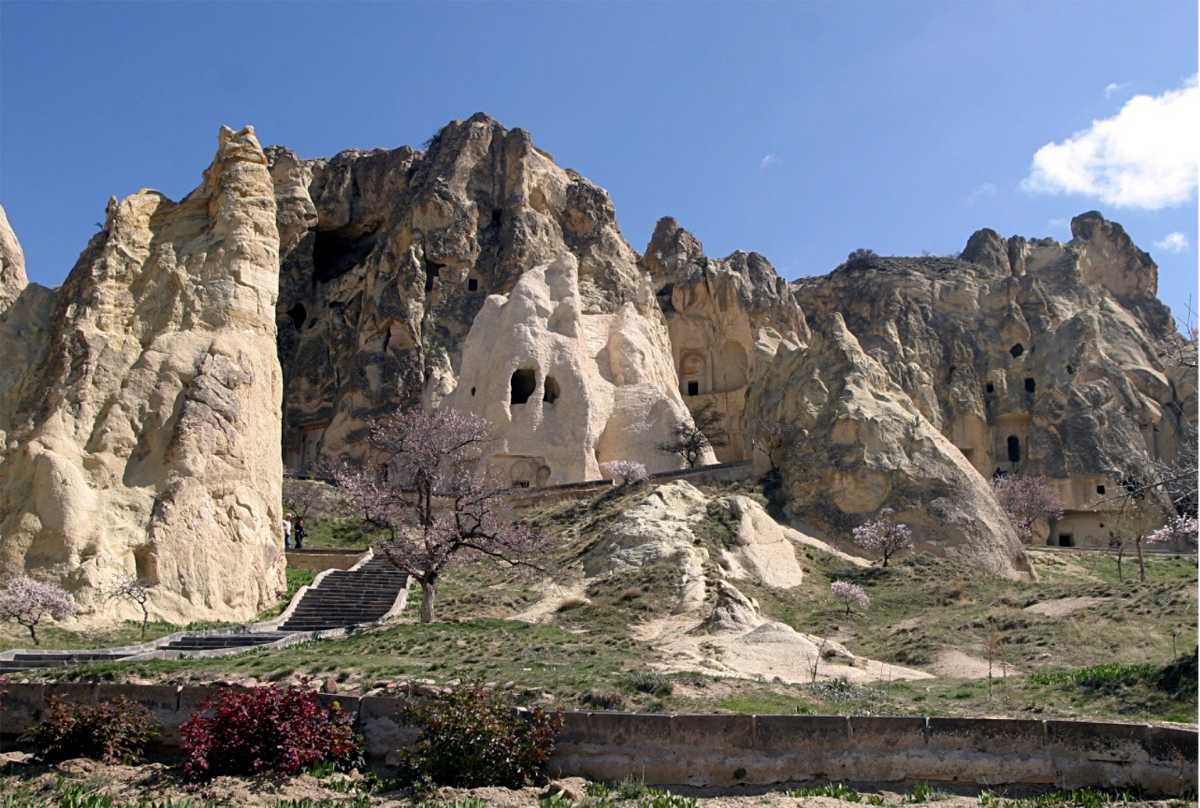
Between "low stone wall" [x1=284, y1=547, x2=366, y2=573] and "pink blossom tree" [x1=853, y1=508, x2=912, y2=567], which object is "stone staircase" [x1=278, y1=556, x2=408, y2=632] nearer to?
"low stone wall" [x1=284, y1=547, x2=366, y2=573]

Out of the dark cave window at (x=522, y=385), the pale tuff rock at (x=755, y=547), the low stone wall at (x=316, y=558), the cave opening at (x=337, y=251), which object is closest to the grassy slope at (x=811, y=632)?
→ the pale tuff rock at (x=755, y=547)

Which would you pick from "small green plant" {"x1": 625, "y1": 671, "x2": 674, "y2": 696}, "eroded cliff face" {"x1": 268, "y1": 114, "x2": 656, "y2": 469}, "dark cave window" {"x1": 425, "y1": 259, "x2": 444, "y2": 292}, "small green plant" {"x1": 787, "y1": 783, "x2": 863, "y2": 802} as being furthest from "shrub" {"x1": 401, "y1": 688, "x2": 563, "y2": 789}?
"dark cave window" {"x1": 425, "y1": 259, "x2": 444, "y2": 292}

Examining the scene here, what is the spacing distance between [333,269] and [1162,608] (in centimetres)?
4713

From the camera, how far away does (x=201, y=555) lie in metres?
26.5

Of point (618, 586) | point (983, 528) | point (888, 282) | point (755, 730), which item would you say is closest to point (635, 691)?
point (755, 730)

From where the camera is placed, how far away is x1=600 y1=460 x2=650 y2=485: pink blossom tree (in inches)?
1720

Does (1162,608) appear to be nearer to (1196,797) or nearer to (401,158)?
(1196,797)

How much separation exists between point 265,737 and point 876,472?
93.3 feet

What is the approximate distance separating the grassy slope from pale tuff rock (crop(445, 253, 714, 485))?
301 inches

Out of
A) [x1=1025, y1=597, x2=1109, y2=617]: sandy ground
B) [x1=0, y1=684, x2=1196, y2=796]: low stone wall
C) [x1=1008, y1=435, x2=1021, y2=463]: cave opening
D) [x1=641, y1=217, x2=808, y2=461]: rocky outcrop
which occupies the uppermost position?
[x1=641, y1=217, x2=808, y2=461]: rocky outcrop

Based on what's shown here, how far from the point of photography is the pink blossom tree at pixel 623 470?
4369cm

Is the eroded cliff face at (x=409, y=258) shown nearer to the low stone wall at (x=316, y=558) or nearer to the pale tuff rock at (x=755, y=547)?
the low stone wall at (x=316, y=558)

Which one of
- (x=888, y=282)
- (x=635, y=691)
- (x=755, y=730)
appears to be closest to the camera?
(x=755, y=730)

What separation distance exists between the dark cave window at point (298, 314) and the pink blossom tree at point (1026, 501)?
35.8m
